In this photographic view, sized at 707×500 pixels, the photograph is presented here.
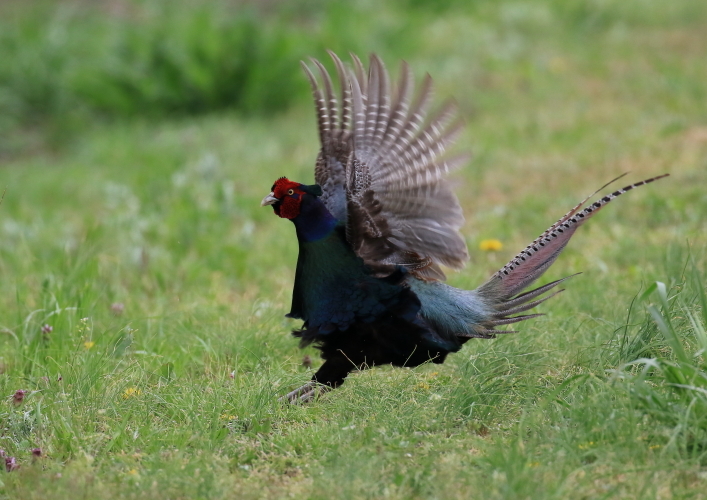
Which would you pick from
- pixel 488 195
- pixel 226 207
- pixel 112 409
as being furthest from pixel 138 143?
pixel 112 409

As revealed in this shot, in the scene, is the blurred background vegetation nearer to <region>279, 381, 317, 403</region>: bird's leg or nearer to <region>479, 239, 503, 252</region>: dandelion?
<region>479, 239, 503, 252</region>: dandelion

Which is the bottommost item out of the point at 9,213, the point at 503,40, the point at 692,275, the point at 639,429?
the point at 9,213

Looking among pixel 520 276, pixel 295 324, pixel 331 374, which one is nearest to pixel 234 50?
pixel 295 324

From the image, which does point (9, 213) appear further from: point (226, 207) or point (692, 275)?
point (692, 275)

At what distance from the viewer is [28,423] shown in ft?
11.6

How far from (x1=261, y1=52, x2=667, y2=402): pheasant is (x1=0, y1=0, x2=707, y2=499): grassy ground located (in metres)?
0.15

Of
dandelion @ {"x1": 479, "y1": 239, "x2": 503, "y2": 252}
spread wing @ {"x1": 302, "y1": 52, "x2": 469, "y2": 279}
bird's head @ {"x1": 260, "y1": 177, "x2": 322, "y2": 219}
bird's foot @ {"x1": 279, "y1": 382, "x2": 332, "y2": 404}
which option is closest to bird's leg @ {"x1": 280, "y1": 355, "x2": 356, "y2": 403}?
bird's foot @ {"x1": 279, "y1": 382, "x2": 332, "y2": 404}

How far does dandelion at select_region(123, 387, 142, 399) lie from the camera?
381 centimetres

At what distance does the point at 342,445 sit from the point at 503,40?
8.83 m

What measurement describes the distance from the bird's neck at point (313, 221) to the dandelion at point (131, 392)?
914 millimetres

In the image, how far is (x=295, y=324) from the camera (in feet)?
16.0

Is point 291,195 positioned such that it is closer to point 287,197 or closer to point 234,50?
point 287,197

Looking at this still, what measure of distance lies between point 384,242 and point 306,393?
0.72 metres

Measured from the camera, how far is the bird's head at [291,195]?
13.2ft
